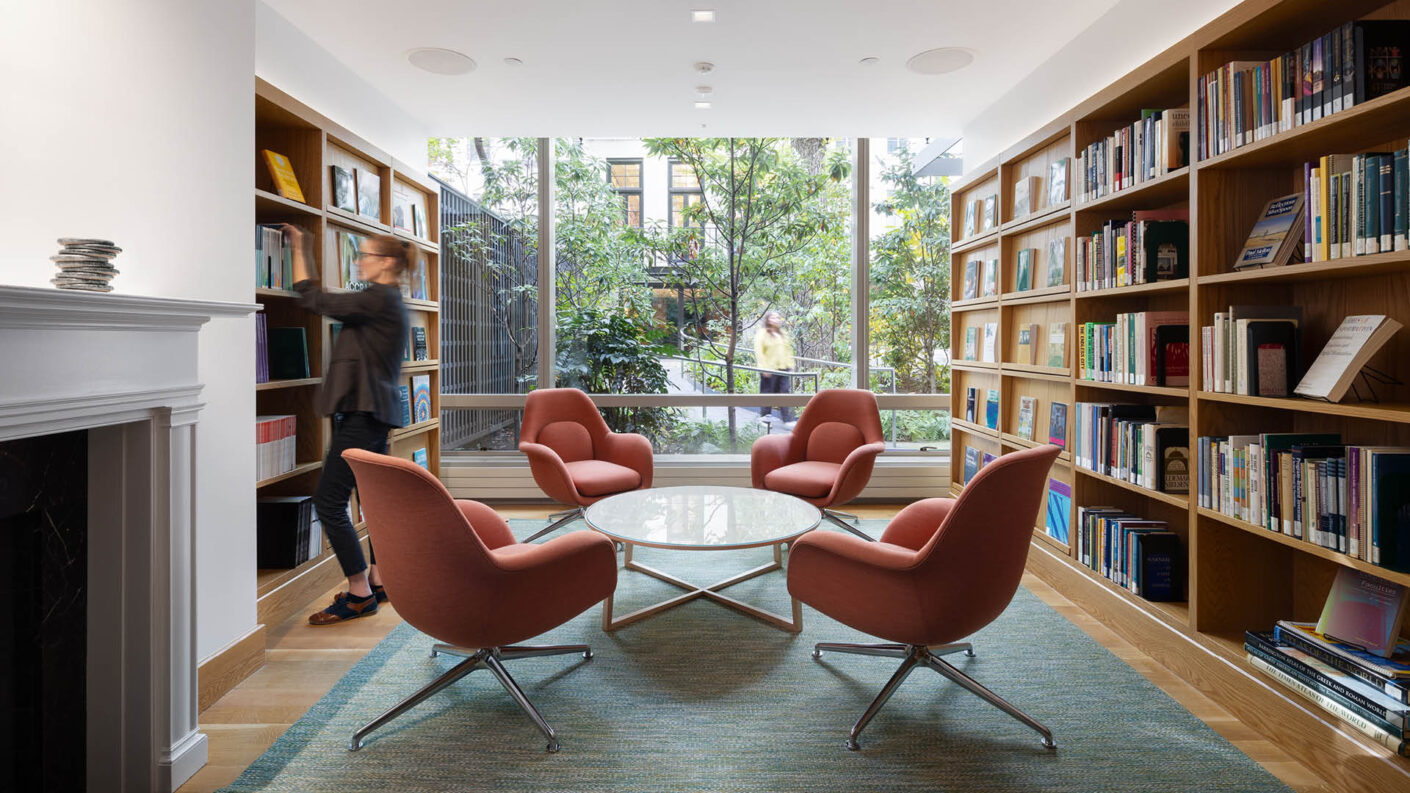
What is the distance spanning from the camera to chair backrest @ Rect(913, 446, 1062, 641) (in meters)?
2.07

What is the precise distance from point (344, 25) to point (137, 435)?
97.9 inches

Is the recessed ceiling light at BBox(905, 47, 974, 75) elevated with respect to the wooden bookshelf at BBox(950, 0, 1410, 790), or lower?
elevated

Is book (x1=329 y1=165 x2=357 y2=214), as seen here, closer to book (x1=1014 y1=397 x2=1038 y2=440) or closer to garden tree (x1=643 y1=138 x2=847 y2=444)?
garden tree (x1=643 y1=138 x2=847 y2=444)

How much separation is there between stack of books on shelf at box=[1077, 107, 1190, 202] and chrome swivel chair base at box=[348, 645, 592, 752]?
304 cm

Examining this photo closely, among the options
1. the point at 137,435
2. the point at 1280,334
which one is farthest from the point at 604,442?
the point at 1280,334

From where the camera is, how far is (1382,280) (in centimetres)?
219

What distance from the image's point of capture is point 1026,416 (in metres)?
4.12

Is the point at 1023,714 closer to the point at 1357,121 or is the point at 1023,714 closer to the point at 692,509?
the point at 692,509

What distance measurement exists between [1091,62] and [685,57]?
6.89 feet

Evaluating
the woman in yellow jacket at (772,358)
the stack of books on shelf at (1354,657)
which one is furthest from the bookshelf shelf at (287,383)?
the stack of books on shelf at (1354,657)

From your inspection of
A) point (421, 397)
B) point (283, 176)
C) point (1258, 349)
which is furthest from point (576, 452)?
point (1258, 349)

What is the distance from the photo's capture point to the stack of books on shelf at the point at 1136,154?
281cm

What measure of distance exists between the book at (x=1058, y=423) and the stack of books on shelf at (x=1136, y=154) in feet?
3.45

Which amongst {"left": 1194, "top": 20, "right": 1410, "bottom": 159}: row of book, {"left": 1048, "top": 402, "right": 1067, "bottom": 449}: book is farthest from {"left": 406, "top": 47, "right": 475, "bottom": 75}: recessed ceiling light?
{"left": 1048, "top": 402, "right": 1067, "bottom": 449}: book
